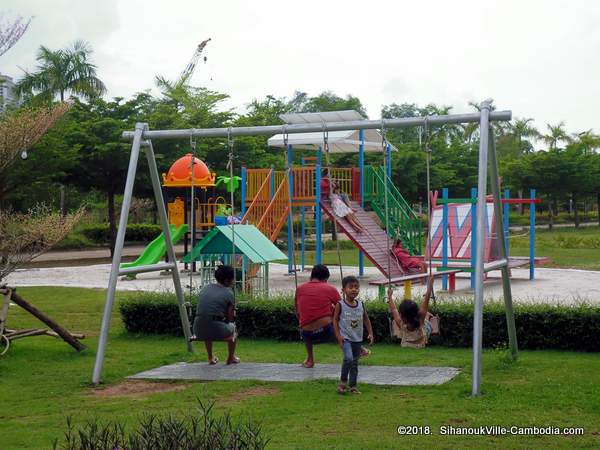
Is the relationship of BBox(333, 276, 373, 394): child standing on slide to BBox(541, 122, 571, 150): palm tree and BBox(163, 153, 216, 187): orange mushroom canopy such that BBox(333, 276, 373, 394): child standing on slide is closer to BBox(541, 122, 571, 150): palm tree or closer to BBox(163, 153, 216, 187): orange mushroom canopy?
BBox(163, 153, 216, 187): orange mushroom canopy

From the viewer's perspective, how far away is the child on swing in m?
9.59

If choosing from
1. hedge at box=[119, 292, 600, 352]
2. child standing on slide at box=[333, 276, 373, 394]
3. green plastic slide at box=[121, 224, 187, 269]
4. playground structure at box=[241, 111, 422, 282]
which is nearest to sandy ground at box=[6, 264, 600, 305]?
green plastic slide at box=[121, 224, 187, 269]

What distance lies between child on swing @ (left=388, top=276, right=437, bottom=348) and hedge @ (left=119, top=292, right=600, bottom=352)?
2105mm

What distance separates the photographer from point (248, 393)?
9.05 m

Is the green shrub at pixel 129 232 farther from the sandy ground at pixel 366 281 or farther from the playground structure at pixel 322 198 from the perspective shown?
the playground structure at pixel 322 198

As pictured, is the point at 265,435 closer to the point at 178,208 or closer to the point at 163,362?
the point at 163,362

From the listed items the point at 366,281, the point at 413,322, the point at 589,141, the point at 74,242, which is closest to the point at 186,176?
the point at 366,281

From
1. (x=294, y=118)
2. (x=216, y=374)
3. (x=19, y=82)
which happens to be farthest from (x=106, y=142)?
(x=216, y=374)

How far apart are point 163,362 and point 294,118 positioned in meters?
9.71

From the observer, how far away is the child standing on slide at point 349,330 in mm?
8805

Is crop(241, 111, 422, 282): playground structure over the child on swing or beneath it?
over

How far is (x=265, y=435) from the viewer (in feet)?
22.7

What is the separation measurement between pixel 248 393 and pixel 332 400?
1.05 meters

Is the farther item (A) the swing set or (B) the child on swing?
(B) the child on swing
